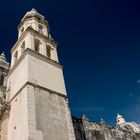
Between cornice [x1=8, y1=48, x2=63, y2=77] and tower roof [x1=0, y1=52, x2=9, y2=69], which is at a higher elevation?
tower roof [x1=0, y1=52, x2=9, y2=69]

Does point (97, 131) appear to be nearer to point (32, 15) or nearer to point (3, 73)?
point (32, 15)

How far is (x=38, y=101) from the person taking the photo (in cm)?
1512

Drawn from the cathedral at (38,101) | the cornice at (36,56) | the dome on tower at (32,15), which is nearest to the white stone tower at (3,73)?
the cathedral at (38,101)

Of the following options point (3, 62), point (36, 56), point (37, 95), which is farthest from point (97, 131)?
point (3, 62)

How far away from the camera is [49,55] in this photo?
21281 millimetres

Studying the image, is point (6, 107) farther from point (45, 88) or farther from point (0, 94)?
point (0, 94)

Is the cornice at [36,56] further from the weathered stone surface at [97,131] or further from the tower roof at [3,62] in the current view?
the tower roof at [3,62]

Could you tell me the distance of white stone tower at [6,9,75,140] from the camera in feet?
45.3

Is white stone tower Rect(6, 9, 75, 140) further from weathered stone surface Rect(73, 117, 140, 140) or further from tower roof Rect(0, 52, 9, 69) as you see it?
tower roof Rect(0, 52, 9, 69)

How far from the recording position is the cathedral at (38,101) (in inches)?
551

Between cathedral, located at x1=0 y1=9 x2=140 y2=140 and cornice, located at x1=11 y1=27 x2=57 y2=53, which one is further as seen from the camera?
cornice, located at x1=11 y1=27 x2=57 y2=53

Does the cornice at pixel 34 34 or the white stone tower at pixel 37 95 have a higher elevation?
the cornice at pixel 34 34

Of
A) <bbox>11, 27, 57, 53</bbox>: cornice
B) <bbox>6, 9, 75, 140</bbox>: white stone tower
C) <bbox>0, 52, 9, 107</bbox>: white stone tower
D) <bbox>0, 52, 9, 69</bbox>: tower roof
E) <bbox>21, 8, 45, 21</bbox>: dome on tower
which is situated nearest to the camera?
<bbox>6, 9, 75, 140</bbox>: white stone tower

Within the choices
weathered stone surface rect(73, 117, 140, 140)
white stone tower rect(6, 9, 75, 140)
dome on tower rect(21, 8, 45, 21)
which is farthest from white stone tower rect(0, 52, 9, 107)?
weathered stone surface rect(73, 117, 140, 140)
